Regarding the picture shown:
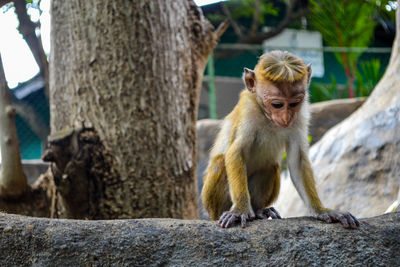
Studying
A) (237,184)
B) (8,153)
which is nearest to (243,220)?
(237,184)

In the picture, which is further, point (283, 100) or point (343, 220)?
point (283, 100)

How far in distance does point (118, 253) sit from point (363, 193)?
3.57 metres

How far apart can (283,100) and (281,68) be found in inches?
9.2

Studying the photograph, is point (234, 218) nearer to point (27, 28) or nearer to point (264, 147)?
point (264, 147)

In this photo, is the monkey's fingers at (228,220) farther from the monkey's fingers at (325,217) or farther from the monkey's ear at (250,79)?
the monkey's ear at (250,79)

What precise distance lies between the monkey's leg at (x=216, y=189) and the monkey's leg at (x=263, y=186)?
0.88 ft

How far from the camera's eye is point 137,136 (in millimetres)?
4781

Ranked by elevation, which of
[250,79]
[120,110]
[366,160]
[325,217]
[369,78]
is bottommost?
[369,78]

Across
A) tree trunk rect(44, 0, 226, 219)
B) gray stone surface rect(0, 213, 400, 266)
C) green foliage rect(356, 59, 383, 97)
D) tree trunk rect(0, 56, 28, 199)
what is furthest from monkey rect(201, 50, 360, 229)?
green foliage rect(356, 59, 383, 97)

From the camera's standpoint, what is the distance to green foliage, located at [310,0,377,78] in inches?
458

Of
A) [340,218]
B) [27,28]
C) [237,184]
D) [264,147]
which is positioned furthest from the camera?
[27,28]

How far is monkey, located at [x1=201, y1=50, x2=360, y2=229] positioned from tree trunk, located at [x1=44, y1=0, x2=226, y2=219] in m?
0.68

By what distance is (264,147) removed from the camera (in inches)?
160

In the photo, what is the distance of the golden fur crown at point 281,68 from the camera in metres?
3.54
